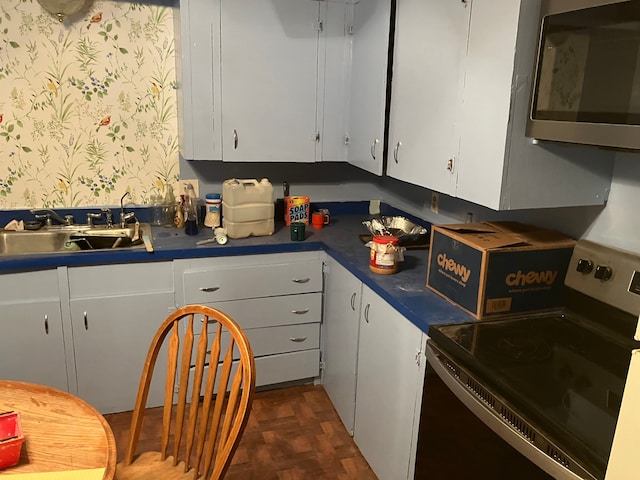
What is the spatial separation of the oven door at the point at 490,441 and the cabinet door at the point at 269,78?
145 centimetres

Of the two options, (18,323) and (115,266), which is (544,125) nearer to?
(115,266)

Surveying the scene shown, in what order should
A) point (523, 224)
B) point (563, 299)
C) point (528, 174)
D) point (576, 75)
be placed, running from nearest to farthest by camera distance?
point (576, 75) → point (528, 174) → point (563, 299) → point (523, 224)

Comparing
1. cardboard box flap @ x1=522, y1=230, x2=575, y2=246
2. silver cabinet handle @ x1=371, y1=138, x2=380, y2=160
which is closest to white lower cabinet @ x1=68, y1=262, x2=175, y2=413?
silver cabinet handle @ x1=371, y1=138, x2=380, y2=160

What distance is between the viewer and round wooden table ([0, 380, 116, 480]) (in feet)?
3.83

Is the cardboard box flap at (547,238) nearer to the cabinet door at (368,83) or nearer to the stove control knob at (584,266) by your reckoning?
the stove control knob at (584,266)

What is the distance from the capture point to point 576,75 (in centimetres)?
145

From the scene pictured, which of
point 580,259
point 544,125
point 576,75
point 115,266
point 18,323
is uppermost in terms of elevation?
point 576,75

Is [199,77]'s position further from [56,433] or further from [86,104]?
[56,433]

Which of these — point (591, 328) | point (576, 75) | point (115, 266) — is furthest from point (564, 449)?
point (115, 266)

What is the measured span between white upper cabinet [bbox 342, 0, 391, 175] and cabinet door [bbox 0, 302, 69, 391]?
156 cm

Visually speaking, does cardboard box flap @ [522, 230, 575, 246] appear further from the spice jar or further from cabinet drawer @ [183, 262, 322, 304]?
cabinet drawer @ [183, 262, 322, 304]

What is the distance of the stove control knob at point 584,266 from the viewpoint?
171cm

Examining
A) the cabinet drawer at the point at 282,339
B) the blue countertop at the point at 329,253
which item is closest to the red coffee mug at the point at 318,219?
the blue countertop at the point at 329,253

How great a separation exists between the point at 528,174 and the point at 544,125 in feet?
0.55
